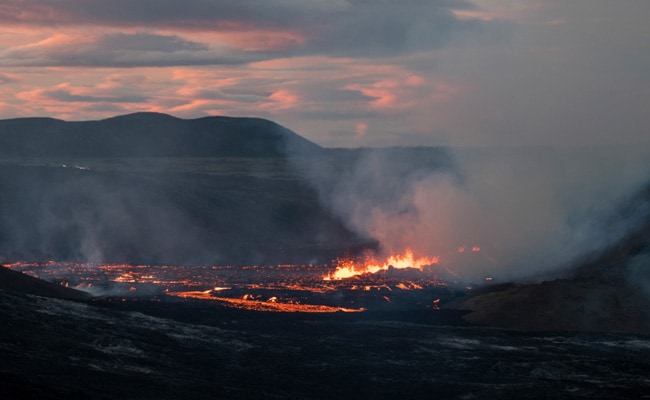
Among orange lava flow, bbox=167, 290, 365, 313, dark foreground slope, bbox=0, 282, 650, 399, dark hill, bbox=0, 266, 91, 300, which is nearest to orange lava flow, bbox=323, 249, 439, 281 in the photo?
orange lava flow, bbox=167, 290, 365, 313

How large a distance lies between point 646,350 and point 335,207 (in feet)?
310

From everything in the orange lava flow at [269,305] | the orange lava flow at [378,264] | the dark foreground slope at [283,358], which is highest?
the orange lava flow at [378,264]

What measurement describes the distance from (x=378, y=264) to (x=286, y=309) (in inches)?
1269

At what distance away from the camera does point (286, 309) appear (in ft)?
224

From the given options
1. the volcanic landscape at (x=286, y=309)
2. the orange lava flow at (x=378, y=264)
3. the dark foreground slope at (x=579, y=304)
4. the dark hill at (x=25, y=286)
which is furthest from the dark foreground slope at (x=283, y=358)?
the orange lava flow at (x=378, y=264)

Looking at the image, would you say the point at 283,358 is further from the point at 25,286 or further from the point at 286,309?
the point at 25,286

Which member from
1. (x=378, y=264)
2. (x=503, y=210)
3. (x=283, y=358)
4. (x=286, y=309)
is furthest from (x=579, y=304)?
(x=503, y=210)

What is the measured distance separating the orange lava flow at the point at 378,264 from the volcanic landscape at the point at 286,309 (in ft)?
1.50

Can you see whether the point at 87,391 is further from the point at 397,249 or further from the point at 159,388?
the point at 397,249

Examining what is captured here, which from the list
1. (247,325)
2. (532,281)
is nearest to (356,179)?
(532,281)

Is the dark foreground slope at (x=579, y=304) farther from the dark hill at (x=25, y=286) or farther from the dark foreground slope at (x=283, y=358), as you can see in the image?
the dark hill at (x=25, y=286)

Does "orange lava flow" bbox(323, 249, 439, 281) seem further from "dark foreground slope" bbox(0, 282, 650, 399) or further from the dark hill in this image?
"dark foreground slope" bbox(0, 282, 650, 399)

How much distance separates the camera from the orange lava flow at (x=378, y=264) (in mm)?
93912

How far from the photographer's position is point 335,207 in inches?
5807
